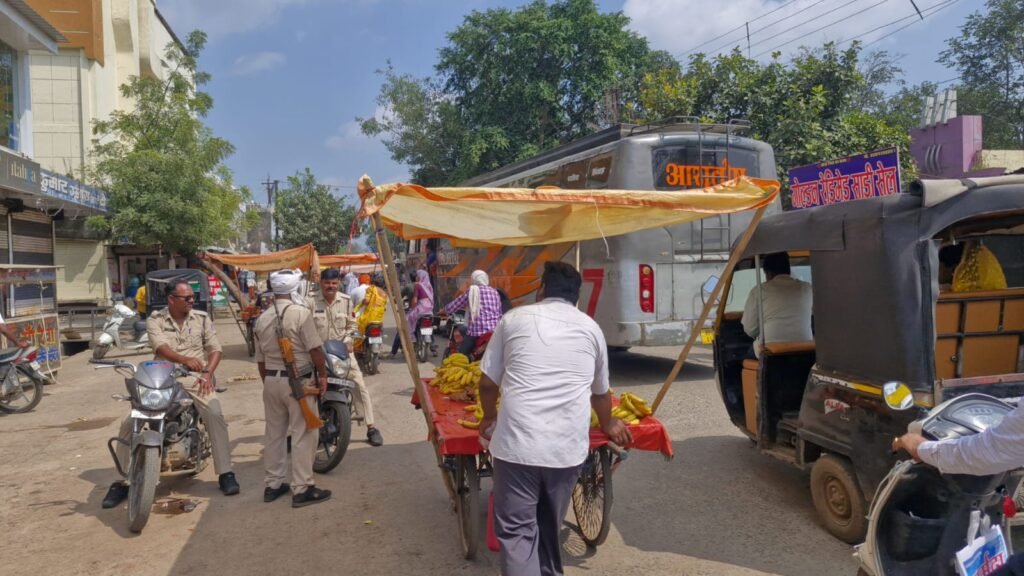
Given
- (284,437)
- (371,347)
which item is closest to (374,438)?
(284,437)

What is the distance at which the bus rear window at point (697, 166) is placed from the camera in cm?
971

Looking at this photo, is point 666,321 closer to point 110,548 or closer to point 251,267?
point 110,548

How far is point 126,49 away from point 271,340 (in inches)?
950

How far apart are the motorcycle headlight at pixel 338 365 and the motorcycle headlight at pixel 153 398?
1.40m

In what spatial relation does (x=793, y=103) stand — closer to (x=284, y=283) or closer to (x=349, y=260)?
(x=349, y=260)

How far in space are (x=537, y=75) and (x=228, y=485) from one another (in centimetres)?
2202

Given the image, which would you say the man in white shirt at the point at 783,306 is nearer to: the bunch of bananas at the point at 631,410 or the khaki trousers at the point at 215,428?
the bunch of bananas at the point at 631,410

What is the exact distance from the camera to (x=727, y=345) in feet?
20.7

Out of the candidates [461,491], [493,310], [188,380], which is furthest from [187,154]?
[461,491]

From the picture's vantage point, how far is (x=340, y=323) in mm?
7387

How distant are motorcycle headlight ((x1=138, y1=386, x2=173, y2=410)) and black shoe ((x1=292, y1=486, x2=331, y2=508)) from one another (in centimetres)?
116

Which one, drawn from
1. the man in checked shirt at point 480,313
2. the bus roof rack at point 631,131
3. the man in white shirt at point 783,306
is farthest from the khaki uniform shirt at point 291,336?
the bus roof rack at point 631,131

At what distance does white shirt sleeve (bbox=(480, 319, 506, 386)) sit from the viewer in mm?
3254

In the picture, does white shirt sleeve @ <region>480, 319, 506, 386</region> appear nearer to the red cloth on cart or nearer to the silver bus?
the red cloth on cart
